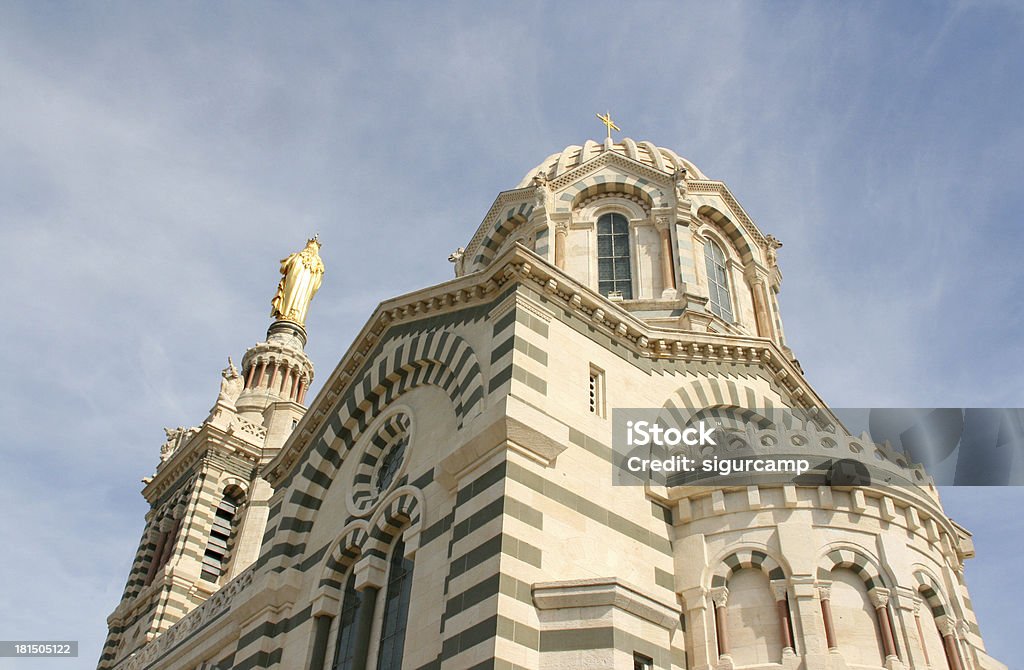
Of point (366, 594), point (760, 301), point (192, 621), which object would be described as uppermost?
point (760, 301)

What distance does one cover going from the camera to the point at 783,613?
14.5m

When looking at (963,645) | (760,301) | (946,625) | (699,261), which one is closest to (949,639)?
(946,625)

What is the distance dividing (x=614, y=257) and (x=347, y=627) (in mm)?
12416

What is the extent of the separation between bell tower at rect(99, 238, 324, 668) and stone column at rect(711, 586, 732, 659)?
18.7 m

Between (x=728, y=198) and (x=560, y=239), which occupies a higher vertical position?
(x=728, y=198)

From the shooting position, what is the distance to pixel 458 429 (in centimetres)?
1680

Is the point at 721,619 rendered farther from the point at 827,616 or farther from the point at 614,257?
the point at 614,257

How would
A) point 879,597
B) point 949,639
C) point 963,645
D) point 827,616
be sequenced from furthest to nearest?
point 963,645, point 949,639, point 879,597, point 827,616

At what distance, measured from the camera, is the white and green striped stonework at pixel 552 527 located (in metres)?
14.0

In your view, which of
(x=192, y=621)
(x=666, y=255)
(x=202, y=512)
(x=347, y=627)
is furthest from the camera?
(x=202, y=512)

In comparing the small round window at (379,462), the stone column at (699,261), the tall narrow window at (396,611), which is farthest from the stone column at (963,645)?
the stone column at (699,261)

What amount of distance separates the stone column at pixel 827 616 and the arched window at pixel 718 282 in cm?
1112

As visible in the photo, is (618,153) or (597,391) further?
(618,153)

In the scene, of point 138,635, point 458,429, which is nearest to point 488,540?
point 458,429
